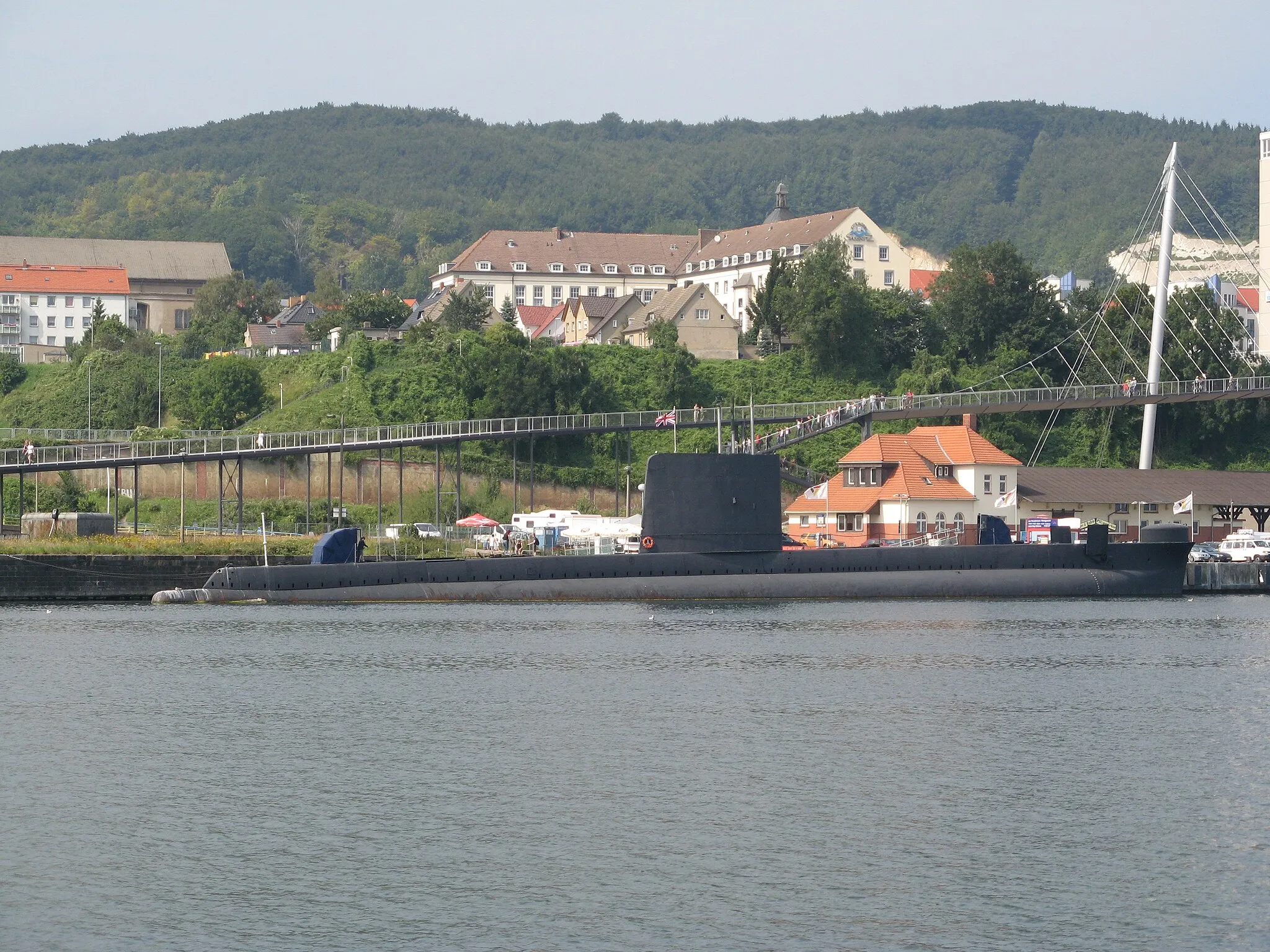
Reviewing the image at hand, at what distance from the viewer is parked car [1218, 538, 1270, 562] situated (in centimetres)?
6019

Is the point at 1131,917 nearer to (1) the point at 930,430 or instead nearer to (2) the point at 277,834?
(2) the point at 277,834

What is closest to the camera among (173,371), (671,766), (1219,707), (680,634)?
(671,766)

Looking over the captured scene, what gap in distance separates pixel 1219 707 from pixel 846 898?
47.7ft

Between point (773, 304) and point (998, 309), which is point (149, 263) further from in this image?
point (998, 309)

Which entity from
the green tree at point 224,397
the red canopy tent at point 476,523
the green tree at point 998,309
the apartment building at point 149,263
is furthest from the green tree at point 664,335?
the apartment building at point 149,263

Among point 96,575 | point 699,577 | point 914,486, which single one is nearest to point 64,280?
point 96,575

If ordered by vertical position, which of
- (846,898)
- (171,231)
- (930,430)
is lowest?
(846,898)

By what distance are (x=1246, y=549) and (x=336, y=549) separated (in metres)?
35.1

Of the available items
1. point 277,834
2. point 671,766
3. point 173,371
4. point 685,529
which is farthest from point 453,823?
point 173,371

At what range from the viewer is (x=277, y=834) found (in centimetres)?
2044

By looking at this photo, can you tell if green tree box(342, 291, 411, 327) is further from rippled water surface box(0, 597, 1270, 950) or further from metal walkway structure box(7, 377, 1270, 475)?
rippled water surface box(0, 597, 1270, 950)

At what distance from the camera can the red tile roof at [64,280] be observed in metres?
130

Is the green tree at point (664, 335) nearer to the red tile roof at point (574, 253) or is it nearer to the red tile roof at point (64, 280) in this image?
the red tile roof at point (574, 253)

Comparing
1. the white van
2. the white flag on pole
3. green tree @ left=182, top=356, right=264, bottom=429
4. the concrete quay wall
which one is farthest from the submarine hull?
green tree @ left=182, top=356, right=264, bottom=429
